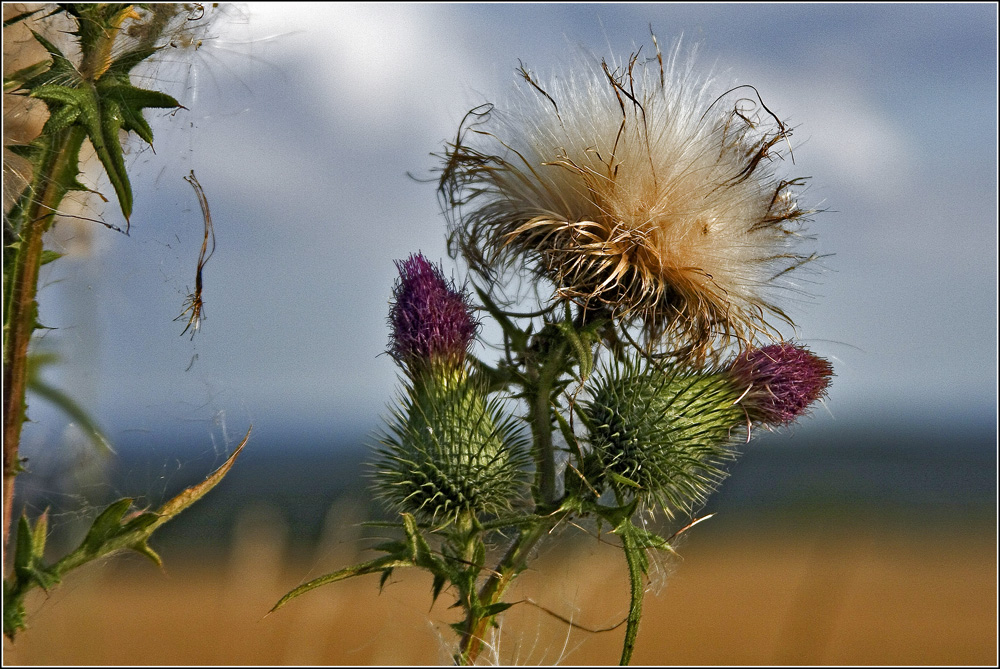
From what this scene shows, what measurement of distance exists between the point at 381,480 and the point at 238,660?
28.7 ft

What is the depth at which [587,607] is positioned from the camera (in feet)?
12.8

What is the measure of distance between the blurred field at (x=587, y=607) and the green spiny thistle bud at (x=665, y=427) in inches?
14.6

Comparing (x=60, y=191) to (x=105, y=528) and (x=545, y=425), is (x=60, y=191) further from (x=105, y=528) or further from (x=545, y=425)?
(x=545, y=425)

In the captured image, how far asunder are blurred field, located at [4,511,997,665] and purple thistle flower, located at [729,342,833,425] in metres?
0.63

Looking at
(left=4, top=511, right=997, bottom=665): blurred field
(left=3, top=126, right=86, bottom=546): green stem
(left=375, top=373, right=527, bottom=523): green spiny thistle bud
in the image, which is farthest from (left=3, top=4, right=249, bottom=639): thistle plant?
(left=375, top=373, right=527, bottom=523): green spiny thistle bud

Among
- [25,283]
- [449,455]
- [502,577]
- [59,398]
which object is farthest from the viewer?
[449,455]

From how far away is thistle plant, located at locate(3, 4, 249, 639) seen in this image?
1500 millimetres

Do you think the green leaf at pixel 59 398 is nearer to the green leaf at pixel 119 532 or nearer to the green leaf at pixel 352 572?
the green leaf at pixel 119 532

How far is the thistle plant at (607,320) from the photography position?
Result: 88.7 inches

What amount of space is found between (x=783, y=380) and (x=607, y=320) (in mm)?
643

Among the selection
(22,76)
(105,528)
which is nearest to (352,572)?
(105,528)

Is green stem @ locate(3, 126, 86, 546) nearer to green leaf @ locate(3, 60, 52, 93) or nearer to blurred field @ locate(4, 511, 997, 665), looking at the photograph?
green leaf @ locate(3, 60, 52, 93)

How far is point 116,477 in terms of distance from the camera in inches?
76.0

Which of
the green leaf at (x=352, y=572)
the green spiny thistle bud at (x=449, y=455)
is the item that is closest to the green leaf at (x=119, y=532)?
the green leaf at (x=352, y=572)
